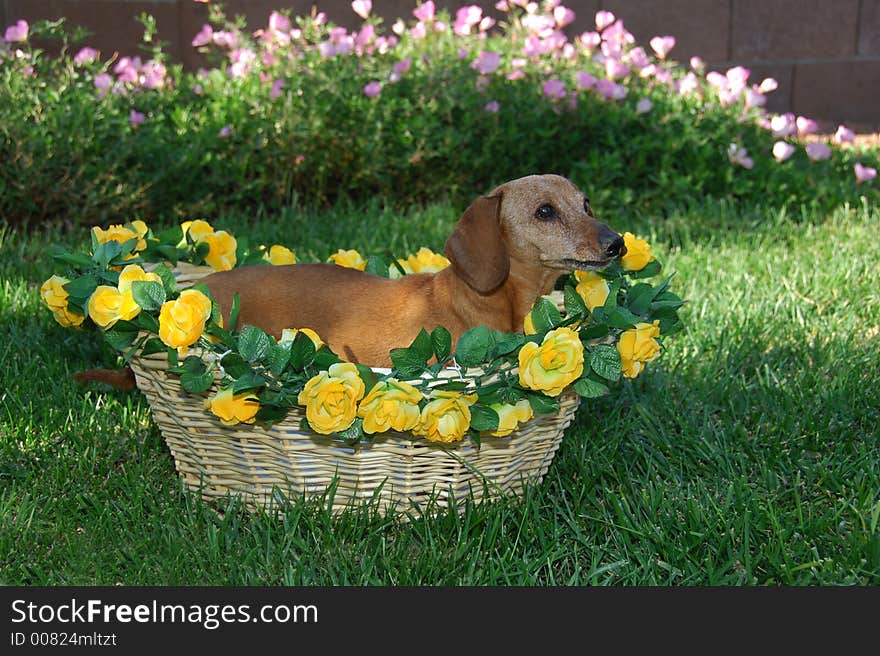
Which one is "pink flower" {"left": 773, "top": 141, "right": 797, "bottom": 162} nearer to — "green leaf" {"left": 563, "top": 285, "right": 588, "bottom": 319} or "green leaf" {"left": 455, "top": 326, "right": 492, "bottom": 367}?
"green leaf" {"left": 563, "top": 285, "right": 588, "bottom": 319}

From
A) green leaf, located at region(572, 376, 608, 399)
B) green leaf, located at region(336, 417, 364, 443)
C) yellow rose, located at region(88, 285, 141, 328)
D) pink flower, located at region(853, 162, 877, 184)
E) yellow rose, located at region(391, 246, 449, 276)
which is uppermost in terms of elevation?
yellow rose, located at region(88, 285, 141, 328)

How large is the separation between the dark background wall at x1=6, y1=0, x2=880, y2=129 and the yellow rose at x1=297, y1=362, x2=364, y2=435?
5.11 meters

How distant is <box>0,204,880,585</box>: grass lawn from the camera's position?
2.45 meters

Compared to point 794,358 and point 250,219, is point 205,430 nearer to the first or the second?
point 794,358

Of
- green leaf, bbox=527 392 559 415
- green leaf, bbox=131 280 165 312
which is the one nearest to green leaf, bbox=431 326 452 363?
green leaf, bbox=527 392 559 415

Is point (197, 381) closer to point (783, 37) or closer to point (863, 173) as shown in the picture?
point (863, 173)

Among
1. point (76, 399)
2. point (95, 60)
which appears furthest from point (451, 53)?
point (76, 399)

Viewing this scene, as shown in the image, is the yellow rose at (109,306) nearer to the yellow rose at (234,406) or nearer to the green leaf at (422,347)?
the yellow rose at (234,406)

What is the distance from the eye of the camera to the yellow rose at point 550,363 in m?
2.39

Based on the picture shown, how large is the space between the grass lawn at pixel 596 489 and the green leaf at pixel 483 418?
0.99 feet

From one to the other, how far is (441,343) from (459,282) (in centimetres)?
39

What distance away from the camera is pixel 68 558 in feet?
8.23

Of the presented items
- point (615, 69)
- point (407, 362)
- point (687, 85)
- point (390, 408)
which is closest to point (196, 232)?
point (407, 362)

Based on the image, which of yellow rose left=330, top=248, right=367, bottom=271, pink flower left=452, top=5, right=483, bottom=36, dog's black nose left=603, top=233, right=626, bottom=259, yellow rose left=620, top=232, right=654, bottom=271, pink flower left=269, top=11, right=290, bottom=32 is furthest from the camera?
pink flower left=452, top=5, right=483, bottom=36
